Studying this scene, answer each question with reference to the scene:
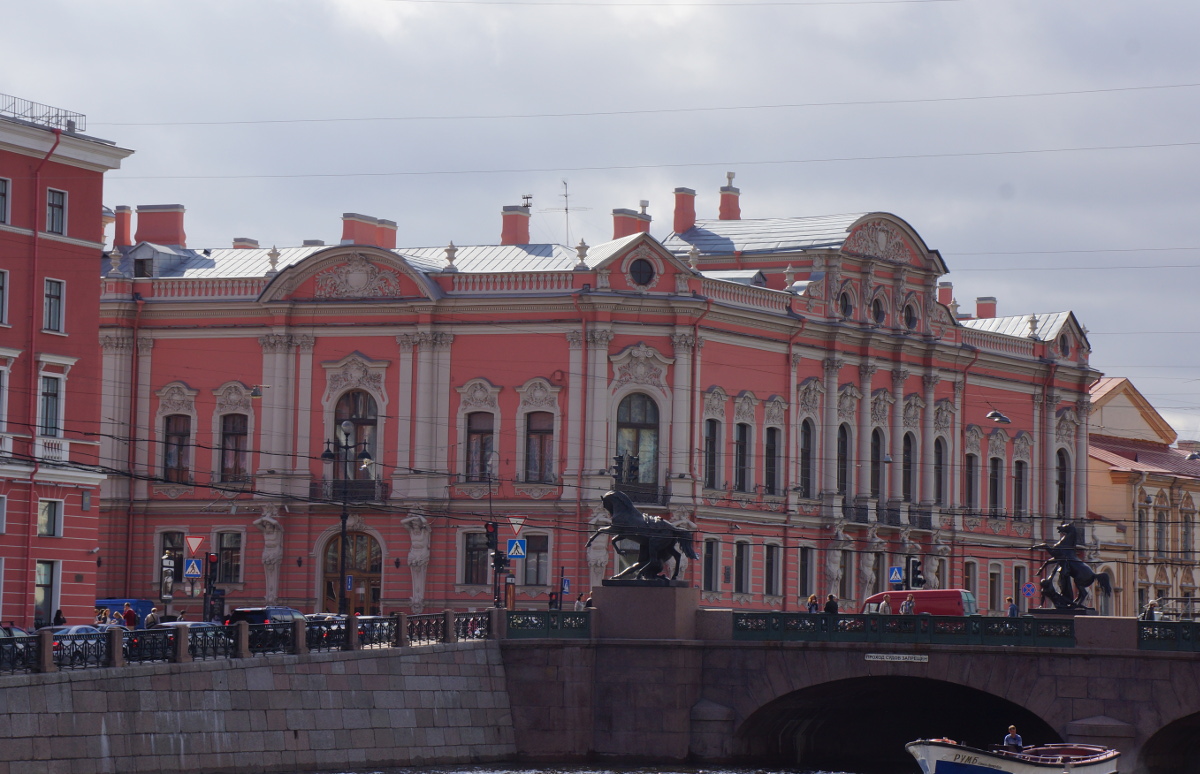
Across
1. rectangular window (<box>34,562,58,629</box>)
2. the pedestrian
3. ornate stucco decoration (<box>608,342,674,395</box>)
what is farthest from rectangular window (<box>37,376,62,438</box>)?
ornate stucco decoration (<box>608,342,674,395</box>)

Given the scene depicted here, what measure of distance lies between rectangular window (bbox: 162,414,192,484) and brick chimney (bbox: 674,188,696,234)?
1760cm

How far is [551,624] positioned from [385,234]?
23.1 m

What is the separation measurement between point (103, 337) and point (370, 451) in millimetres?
8761

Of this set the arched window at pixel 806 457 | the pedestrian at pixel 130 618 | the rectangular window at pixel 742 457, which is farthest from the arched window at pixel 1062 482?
the pedestrian at pixel 130 618

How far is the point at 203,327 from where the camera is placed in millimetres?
67312

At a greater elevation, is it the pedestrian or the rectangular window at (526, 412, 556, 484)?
the rectangular window at (526, 412, 556, 484)

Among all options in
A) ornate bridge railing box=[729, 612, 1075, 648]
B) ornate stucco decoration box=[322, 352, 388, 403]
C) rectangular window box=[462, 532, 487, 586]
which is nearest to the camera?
ornate bridge railing box=[729, 612, 1075, 648]

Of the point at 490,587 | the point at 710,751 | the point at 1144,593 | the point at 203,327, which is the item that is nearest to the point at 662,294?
the point at 490,587

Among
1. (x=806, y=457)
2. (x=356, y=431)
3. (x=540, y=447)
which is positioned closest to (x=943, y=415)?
(x=806, y=457)

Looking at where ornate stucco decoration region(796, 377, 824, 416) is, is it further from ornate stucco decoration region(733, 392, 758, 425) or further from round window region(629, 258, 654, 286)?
round window region(629, 258, 654, 286)

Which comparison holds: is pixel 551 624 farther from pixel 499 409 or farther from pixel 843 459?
pixel 843 459

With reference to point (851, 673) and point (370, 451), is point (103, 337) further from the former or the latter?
point (851, 673)

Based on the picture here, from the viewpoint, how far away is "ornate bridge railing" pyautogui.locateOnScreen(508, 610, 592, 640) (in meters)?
50.9

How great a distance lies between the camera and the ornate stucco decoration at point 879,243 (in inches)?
2808
